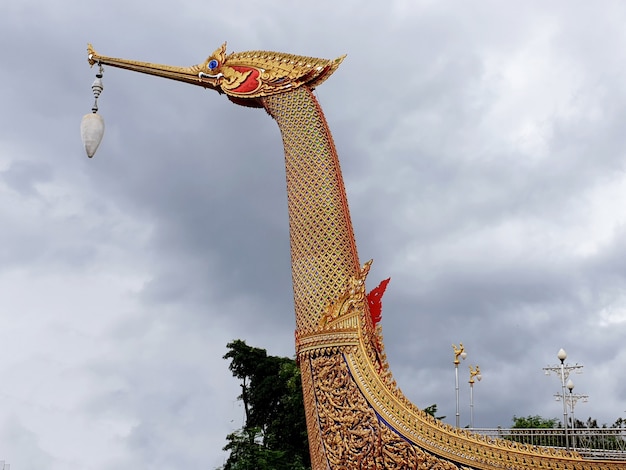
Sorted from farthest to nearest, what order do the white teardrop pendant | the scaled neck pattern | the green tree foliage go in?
1. the green tree foliage
2. the white teardrop pendant
3. the scaled neck pattern

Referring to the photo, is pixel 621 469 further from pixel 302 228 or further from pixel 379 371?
pixel 302 228

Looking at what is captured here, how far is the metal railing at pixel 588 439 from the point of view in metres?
7.32

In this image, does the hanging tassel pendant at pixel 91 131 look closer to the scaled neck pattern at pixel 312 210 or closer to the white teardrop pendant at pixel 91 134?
the white teardrop pendant at pixel 91 134

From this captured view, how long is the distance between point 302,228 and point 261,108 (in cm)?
197

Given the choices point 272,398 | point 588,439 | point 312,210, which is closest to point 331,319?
point 312,210

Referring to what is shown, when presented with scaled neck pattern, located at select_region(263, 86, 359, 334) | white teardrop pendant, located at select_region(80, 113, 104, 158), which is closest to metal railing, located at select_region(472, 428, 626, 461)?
scaled neck pattern, located at select_region(263, 86, 359, 334)

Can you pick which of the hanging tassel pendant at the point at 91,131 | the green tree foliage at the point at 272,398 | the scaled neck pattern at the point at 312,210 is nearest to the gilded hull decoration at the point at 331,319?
the scaled neck pattern at the point at 312,210

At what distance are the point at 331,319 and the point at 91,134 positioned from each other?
375 cm

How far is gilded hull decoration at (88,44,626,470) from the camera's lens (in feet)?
24.6

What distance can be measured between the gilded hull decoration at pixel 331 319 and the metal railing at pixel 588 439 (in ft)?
0.77

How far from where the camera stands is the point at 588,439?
7801 millimetres

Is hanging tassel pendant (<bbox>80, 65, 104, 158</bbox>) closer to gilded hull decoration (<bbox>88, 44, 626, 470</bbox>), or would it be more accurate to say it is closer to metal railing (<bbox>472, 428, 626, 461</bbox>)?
gilded hull decoration (<bbox>88, 44, 626, 470</bbox>)

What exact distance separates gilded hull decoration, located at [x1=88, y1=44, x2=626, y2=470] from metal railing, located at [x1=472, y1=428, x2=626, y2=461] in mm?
235

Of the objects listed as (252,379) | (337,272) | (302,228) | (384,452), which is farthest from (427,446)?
(252,379)
